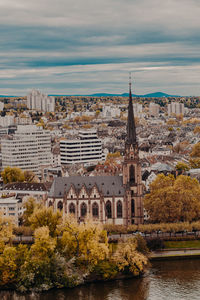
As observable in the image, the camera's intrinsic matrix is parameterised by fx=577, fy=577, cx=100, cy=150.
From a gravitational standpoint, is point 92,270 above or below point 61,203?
below

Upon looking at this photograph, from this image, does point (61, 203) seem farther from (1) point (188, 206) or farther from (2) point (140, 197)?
(1) point (188, 206)

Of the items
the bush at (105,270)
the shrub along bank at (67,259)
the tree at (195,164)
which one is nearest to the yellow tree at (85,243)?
the shrub along bank at (67,259)

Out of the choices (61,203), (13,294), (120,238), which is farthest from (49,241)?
(61,203)

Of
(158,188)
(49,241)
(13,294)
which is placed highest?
(158,188)

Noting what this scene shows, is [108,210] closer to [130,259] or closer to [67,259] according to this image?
[130,259]

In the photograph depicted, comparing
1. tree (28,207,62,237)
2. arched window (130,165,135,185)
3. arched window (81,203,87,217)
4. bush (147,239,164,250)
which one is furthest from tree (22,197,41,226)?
bush (147,239,164,250)

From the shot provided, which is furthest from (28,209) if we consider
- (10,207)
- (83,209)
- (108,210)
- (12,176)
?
(12,176)

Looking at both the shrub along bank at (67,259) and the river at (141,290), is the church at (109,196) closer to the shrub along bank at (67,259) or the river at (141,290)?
the shrub along bank at (67,259)
